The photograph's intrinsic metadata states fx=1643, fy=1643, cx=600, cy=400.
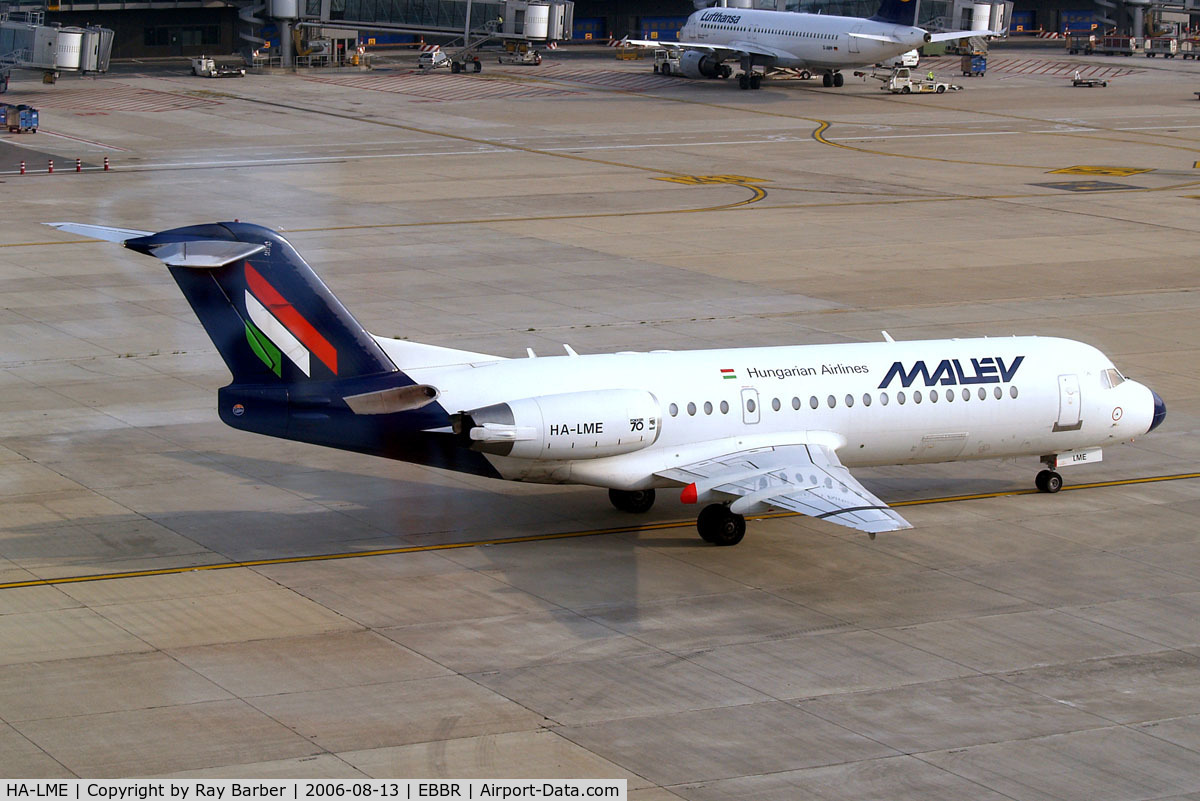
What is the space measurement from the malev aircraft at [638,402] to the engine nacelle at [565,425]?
0.03 metres

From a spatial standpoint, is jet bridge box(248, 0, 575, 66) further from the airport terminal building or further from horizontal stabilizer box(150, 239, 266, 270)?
horizontal stabilizer box(150, 239, 266, 270)

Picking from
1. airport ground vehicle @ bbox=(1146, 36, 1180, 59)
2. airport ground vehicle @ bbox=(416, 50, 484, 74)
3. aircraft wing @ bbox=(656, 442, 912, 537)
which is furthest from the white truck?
aircraft wing @ bbox=(656, 442, 912, 537)

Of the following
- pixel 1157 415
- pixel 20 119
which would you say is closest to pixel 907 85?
pixel 20 119

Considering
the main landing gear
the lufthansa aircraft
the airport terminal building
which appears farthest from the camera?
the airport terminal building

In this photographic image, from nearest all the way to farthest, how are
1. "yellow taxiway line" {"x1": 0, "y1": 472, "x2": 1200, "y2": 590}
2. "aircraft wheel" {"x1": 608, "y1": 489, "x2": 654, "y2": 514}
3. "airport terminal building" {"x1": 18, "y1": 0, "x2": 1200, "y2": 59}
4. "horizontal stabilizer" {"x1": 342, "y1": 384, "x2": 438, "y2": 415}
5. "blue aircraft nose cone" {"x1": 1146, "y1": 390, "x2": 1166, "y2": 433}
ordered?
"yellow taxiway line" {"x1": 0, "y1": 472, "x2": 1200, "y2": 590}, "horizontal stabilizer" {"x1": 342, "y1": 384, "x2": 438, "y2": 415}, "aircraft wheel" {"x1": 608, "y1": 489, "x2": 654, "y2": 514}, "blue aircraft nose cone" {"x1": 1146, "y1": 390, "x2": 1166, "y2": 433}, "airport terminal building" {"x1": 18, "y1": 0, "x2": 1200, "y2": 59}

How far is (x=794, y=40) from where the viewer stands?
101312 millimetres

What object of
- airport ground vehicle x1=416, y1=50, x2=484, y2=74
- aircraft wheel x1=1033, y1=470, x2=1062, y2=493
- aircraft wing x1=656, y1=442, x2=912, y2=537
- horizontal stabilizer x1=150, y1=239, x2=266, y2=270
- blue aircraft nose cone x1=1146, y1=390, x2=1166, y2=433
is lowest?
aircraft wheel x1=1033, y1=470, x2=1062, y2=493

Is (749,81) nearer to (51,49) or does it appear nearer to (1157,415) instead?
(51,49)

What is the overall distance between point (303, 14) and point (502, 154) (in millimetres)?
41877

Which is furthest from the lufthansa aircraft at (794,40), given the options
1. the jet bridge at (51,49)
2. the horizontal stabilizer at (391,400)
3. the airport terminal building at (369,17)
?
the horizontal stabilizer at (391,400)

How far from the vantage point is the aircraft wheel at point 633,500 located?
28.5 m

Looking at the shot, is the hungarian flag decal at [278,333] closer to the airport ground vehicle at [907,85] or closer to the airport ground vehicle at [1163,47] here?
the airport ground vehicle at [907,85]

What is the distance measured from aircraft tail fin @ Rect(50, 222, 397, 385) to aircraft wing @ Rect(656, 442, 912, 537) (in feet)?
17.9

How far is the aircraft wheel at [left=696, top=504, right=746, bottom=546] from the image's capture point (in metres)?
26.8
